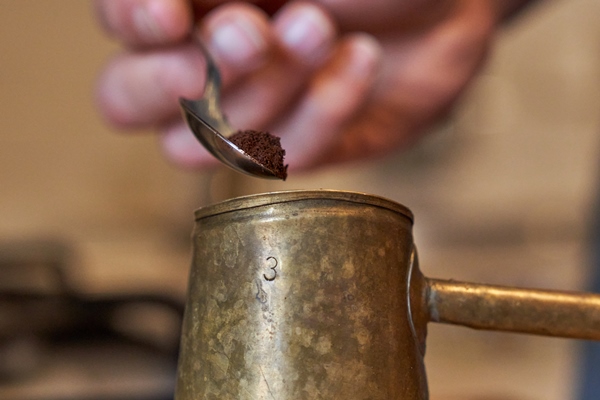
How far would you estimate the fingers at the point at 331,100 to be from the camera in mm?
697

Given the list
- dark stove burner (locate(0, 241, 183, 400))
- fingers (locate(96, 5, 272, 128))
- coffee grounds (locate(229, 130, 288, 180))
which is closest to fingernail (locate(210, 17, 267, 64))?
fingers (locate(96, 5, 272, 128))

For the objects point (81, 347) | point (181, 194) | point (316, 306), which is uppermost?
point (181, 194)

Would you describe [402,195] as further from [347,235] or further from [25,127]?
[347,235]

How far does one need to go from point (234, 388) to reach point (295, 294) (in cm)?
6

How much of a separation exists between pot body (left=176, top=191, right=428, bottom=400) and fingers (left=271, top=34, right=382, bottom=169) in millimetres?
390

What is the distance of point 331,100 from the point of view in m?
0.72

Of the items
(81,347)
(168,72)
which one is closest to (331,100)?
(168,72)

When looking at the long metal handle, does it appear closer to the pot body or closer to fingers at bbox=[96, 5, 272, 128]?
the pot body

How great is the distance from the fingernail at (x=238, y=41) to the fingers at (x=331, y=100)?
110mm

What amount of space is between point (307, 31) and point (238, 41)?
0.23ft

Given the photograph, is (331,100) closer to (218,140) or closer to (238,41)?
(238,41)

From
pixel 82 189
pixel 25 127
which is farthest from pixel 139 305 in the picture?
pixel 25 127

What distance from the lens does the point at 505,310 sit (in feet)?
1.14

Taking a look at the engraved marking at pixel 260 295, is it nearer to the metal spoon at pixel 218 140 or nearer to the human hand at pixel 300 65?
the metal spoon at pixel 218 140
